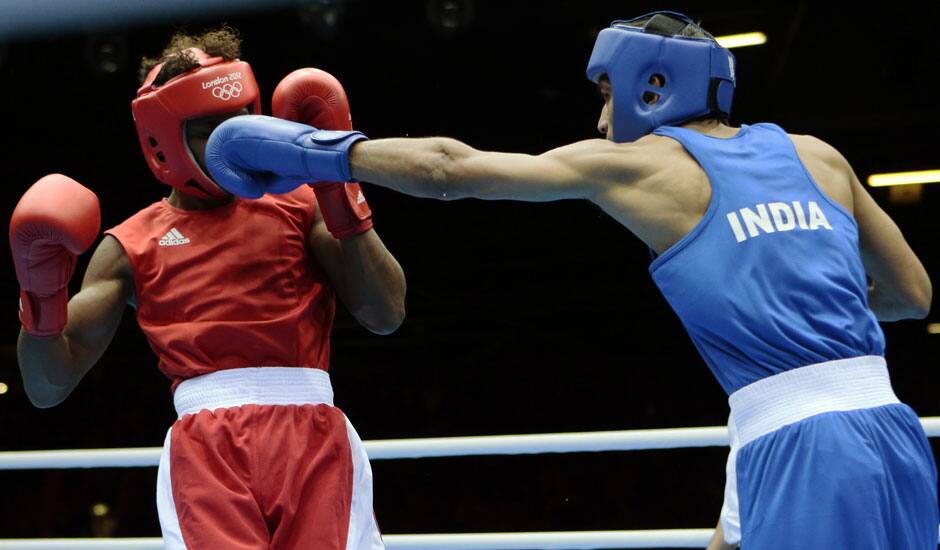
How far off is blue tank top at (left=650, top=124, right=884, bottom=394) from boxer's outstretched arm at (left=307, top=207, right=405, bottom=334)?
1.76 ft

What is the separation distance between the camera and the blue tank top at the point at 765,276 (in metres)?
1.60

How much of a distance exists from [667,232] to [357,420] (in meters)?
6.04

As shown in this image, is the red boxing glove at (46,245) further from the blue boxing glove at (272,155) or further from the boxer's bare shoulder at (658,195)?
the boxer's bare shoulder at (658,195)

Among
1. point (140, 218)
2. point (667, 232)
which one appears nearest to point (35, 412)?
point (140, 218)

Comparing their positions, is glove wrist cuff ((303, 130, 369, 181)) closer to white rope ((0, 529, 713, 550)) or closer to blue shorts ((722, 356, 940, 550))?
blue shorts ((722, 356, 940, 550))

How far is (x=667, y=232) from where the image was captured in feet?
5.51

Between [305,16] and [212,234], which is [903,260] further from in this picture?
[305,16]

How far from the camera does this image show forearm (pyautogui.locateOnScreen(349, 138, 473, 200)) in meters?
1.70

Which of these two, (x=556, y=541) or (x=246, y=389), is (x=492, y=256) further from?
(x=246, y=389)

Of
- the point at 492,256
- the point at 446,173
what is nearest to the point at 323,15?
the point at 492,256

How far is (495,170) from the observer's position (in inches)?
66.1

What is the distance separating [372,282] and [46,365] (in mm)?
609

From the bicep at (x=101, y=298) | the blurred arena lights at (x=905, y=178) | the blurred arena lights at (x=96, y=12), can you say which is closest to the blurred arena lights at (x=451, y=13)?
the blurred arena lights at (x=96, y=12)

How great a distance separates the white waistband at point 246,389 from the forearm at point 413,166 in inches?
16.1
